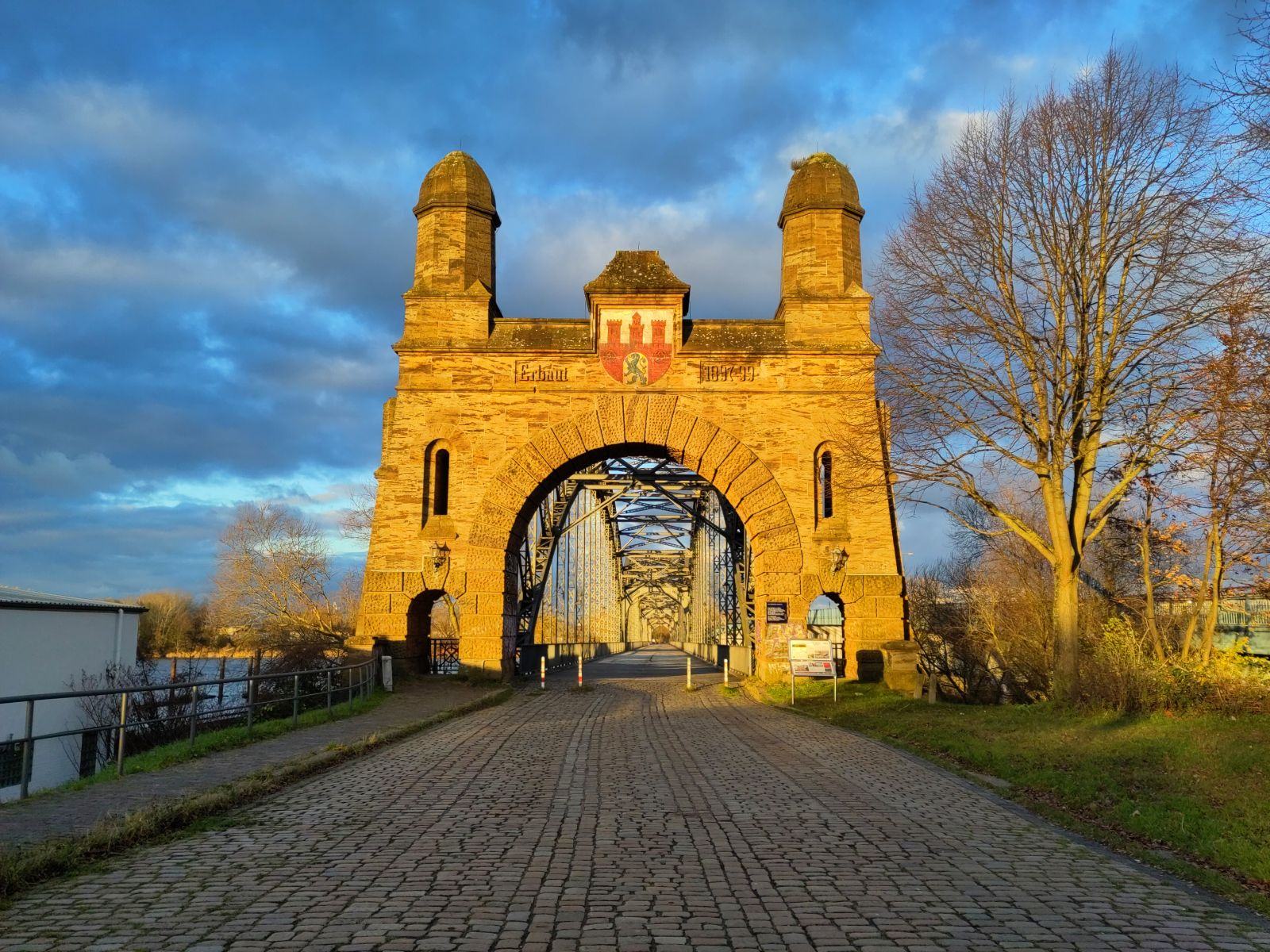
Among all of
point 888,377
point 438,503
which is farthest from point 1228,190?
point 438,503

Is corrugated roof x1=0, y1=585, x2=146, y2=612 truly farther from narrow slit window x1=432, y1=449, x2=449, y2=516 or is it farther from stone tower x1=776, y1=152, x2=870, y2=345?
stone tower x1=776, y1=152, x2=870, y2=345

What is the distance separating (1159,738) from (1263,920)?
537 cm

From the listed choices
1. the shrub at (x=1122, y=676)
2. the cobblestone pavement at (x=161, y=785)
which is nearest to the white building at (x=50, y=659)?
the cobblestone pavement at (x=161, y=785)

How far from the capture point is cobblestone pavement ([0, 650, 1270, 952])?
4559 millimetres

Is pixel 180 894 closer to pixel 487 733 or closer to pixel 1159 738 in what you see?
pixel 487 733

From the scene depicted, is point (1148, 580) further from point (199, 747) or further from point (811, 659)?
point (199, 747)

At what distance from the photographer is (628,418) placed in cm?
2208

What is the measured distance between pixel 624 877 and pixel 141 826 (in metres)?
3.46

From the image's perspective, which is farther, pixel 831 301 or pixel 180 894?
pixel 831 301

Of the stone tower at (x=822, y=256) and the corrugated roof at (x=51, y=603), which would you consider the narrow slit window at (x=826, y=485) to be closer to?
the stone tower at (x=822, y=256)

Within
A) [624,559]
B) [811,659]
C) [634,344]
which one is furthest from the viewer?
[624,559]

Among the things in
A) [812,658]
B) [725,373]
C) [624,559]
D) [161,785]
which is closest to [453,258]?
[725,373]

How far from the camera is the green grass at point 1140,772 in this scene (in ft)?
21.6

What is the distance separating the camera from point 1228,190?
38.3ft
